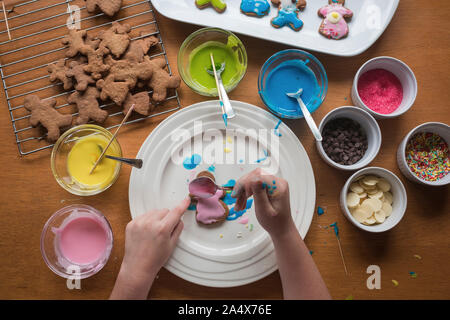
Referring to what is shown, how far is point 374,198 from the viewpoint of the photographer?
1295mm

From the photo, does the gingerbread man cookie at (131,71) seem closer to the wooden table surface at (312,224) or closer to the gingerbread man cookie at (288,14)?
the wooden table surface at (312,224)

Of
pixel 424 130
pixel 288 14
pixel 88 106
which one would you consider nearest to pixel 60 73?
pixel 88 106

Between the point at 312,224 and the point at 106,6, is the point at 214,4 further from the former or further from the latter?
the point at 312,224

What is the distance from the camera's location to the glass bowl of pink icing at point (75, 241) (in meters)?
1.30

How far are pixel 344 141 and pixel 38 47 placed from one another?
4.31ft

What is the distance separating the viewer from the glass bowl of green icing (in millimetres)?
1356

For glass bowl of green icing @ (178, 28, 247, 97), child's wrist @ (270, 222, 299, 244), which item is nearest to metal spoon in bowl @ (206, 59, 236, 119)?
glass bowl of green icing @ (178, 28, 247, 97)

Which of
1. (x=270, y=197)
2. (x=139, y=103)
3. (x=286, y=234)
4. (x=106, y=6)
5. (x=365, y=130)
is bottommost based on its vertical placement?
(x=286, y=234)

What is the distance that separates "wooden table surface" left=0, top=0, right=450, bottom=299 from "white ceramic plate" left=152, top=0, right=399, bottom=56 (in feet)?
0.18

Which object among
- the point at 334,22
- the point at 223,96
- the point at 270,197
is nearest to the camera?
the point at 270,197

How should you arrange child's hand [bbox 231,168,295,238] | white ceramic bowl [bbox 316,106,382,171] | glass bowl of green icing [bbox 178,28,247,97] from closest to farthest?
child's hand [bbox 231,168,295,238]
white ceramic bowl [bbox 316,106,382,171]
glass bowl of green icing [bbox 178,28,247,97]

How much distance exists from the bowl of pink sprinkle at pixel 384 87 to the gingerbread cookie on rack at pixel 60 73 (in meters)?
1.15

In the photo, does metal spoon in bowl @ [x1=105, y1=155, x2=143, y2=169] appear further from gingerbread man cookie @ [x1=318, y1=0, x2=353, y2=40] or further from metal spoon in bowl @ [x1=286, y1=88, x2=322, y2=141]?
gingerbread man cookie @ [x1=318, y1=0, x2=353, y2=40]
